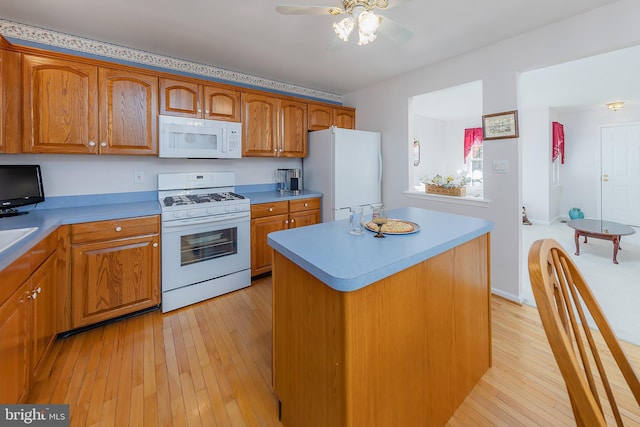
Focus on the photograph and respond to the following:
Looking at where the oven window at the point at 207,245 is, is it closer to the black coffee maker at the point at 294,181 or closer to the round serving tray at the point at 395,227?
the black coffee maker at the point at 294,181

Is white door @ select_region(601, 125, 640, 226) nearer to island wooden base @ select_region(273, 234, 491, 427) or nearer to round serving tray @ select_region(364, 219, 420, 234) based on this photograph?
island wooden base @ select_region(273, 234, 491, 427)

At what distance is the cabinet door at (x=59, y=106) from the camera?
201 cm

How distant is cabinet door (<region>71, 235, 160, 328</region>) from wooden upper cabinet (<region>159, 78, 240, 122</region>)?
48.8 inches

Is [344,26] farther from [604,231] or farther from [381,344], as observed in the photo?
[604,231]

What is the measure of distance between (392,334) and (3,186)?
2.78m

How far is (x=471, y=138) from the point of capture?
629cm

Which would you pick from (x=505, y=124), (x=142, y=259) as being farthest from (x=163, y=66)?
(x=505, y=124)

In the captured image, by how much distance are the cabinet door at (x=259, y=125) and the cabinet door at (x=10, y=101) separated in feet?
5.59

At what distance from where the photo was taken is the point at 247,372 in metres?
1.74

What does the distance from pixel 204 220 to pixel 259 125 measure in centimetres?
130

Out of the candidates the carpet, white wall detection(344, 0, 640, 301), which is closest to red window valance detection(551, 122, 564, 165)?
the carpet

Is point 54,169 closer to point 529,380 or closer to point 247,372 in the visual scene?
point 247,372

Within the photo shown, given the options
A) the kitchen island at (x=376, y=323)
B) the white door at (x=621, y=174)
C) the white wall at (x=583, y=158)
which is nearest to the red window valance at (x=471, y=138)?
the white wall at (x=583, y=158)

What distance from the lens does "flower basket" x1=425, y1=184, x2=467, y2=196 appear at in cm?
303
